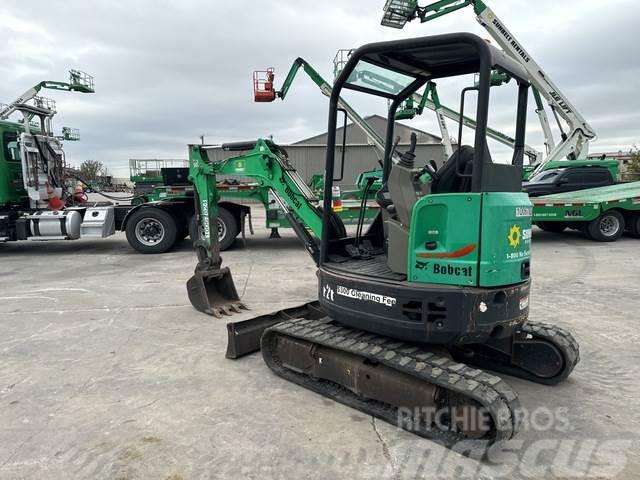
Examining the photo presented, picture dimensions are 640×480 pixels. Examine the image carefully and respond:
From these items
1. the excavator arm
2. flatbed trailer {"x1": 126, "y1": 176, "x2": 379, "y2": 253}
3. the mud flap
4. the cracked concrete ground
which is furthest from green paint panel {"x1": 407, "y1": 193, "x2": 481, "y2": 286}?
flatbed trailer {"x1": 126, "y1": 176, "x2": 379, "y2": 253}

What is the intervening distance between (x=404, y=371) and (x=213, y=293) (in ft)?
12.8

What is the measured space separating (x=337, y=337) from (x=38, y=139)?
1085 cm

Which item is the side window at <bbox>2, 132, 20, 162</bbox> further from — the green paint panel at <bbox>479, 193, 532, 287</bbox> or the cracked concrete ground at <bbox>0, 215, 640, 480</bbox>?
the green paint panel at <bbox>479, 193, 532, 287</bbox>

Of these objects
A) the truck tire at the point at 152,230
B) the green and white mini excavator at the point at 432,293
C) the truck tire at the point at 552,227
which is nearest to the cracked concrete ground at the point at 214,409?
the green and white mini excavator at the point at 432,293

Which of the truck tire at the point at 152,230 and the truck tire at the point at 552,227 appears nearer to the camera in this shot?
the truck tire at the point at 152,230

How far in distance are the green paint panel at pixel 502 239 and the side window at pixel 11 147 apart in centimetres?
1169

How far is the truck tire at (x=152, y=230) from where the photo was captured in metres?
11.5

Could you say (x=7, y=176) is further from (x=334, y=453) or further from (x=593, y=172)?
(x=593, y=172)

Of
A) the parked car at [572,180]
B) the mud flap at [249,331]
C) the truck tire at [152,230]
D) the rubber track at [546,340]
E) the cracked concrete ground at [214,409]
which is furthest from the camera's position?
the parked car at [572,180]

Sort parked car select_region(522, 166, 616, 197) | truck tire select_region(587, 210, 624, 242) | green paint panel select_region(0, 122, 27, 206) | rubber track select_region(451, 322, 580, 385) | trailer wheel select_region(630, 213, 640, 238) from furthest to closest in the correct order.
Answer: parked car select_region(522, 166, 616, 197)
trailer wheel select_region(630, 213, 640, 238)
truck tire select_region(587, 210, 624, 242)
green paint panel select_region(0, 122, 27, 206)
rubber track select_region(451, 322, 580, 385)

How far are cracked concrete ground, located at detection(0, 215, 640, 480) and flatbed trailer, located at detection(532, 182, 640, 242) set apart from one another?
600 cm

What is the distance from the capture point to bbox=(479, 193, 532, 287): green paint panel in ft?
10.4

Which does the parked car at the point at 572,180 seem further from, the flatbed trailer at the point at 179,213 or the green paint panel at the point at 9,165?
the green paint panel at the point at 9,165

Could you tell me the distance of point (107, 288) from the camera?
25.3 ft
